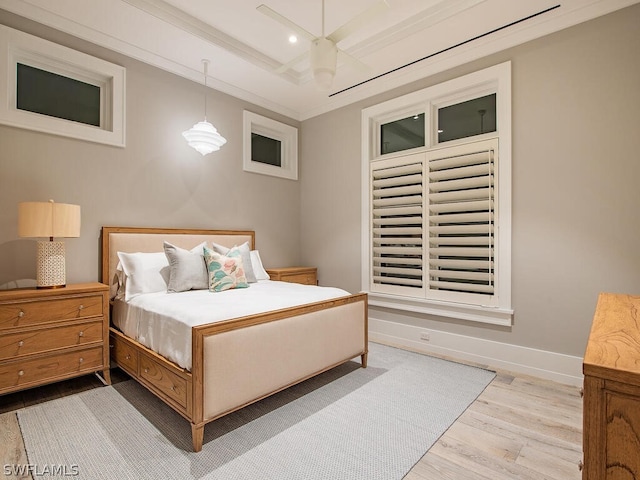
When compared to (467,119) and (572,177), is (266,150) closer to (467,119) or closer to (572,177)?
(467,119)

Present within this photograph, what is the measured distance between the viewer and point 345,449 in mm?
1853

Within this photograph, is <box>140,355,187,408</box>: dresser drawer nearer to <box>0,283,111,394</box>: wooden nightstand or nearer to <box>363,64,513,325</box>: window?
<box>0,283,111,394</box>: wooden nightstand

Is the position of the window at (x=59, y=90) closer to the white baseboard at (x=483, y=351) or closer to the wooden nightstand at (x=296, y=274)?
the wooden nightstand at (x=296, y=274)

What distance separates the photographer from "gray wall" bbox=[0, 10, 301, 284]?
8.71 ft

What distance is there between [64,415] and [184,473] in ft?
3.69

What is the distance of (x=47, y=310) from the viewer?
237 centimetres

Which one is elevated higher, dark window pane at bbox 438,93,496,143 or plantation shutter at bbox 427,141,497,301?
dark window pane at bbox 438,93,496,143

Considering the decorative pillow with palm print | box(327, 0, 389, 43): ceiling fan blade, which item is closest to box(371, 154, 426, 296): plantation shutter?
the decorative pillow with palm print

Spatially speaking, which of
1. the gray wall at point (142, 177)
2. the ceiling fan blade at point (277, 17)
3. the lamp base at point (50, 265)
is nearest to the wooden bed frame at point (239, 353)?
the gray wall at point (142, 177)

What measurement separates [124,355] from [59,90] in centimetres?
238

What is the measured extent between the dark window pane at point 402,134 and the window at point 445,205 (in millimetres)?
28

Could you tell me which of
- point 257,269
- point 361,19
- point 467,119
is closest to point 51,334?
point 257,269

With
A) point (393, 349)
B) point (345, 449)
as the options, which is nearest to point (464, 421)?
point (345, 449)

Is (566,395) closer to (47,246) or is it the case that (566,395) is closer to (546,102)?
(546,102)
